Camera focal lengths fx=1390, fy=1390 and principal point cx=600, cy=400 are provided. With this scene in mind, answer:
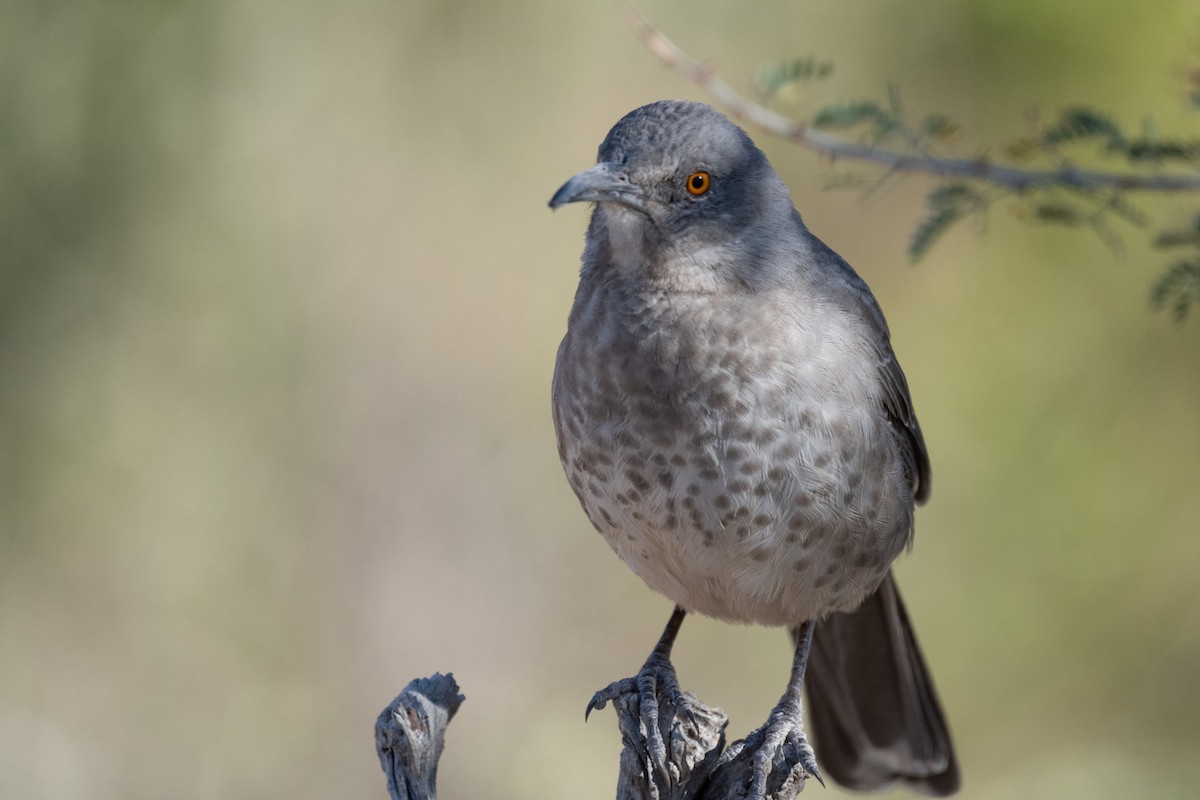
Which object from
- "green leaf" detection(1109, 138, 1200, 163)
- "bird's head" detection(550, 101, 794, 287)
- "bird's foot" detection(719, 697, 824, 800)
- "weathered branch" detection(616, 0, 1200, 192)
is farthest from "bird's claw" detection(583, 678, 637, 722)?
"green leaf" detection(1109, 138, 1200, 163)

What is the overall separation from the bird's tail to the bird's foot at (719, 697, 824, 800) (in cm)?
83

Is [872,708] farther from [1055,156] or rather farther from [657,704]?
[1055,156]

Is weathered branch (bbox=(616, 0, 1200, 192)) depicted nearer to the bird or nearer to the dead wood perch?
the bird

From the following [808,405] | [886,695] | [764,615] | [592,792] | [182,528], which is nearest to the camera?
[808,405]

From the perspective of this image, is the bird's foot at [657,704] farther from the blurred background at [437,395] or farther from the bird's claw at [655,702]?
the blurred background at [437,395]

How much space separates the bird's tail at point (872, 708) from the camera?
5.07 meters

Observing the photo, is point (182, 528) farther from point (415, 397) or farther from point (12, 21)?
point (12, 21)

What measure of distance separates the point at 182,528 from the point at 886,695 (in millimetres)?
3579

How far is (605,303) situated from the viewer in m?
3.93

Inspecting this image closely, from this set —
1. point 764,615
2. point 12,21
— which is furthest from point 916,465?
point 12,21

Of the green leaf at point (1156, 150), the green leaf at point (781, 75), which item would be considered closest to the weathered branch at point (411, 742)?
the green leaf at point (781, 75)

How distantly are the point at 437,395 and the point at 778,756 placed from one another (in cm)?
359

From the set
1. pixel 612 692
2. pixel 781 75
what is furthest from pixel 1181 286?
pixel 612 692

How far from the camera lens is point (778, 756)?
13.3 ft
